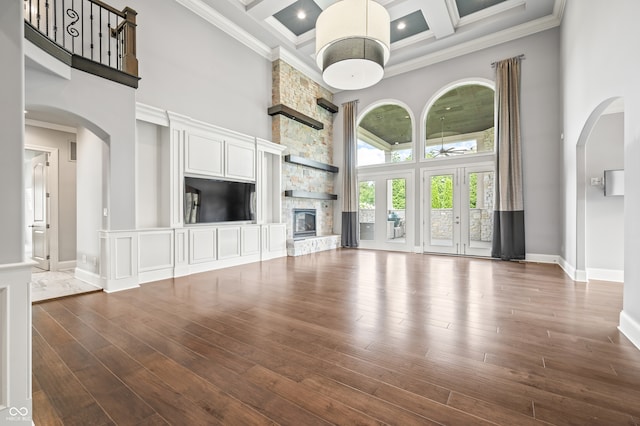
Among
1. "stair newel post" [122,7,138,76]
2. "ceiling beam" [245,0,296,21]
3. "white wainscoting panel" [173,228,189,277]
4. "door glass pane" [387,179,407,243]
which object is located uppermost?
"ceiling beam" [245,0,296,21]

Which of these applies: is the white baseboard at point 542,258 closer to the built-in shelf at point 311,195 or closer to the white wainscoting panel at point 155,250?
the built-in shelf at point 311,195

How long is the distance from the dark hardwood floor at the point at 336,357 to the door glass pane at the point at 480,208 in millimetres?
2934

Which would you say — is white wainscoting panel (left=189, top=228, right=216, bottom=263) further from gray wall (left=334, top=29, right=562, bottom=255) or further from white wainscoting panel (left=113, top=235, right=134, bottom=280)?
gray wall (left=334, top=29, right=562, bottom=255)

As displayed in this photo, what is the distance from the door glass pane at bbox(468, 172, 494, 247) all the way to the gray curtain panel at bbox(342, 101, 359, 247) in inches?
123

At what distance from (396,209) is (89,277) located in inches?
278

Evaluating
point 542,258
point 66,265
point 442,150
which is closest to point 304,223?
point 442,150

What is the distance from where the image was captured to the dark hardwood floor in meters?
1.63

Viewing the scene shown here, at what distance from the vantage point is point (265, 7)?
6.03 meters

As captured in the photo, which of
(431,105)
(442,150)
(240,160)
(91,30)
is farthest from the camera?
(431,105)

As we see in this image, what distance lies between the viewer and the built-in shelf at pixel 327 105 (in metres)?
8.75

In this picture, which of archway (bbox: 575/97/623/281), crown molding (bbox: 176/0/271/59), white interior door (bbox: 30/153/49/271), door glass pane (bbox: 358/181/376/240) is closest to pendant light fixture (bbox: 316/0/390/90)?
crown molding (bbox: 176/0/271/59)

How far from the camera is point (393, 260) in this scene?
22.0ft

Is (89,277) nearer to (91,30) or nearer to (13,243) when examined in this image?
(91,30)

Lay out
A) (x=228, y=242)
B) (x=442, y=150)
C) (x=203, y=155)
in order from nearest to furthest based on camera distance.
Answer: (x=203, y=155) < (x=228, y=242) < (x=442, y=150)
